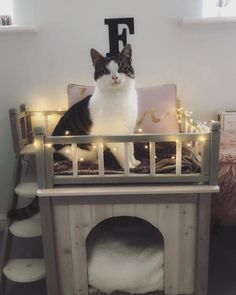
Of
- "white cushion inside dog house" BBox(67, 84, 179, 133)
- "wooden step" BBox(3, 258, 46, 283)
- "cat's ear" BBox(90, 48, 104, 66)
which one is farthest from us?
"white cushion inside dog house" BBox(67, 84, 179, 133)

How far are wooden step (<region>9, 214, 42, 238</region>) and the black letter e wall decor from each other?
1045 mm

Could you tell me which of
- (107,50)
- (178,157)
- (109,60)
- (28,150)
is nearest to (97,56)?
(109,60)

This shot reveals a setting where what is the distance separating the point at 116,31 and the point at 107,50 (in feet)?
0.39

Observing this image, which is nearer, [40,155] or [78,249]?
[40,155]

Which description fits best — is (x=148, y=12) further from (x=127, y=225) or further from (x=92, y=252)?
(x=92, y=252)

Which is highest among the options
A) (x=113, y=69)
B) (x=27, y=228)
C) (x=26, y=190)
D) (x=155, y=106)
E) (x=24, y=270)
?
(x=113, y=69)

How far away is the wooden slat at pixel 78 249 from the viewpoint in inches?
49.6

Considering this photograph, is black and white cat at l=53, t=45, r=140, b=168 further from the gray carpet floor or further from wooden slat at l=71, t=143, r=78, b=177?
the gray carpet floor

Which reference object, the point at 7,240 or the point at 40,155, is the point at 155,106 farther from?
the point at 7,240

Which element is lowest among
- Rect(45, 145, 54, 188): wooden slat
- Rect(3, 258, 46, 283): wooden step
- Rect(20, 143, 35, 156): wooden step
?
Rect(3, 258, 46, 283): wooden step

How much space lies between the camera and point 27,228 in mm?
1519

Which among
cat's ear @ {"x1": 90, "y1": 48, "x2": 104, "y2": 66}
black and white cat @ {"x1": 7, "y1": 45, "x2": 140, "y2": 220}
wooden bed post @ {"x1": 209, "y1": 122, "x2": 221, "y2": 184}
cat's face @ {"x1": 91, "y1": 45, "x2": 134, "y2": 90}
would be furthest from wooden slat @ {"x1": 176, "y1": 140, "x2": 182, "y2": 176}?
cat's ear @ {"x1": 90, "y1": 48, "x2": 104, "y2": 66}

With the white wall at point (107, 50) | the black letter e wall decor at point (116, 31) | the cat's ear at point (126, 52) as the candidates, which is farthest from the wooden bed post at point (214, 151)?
the black letter e wall decor at point (116, 31)

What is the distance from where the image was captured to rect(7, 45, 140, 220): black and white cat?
1.24 metres
